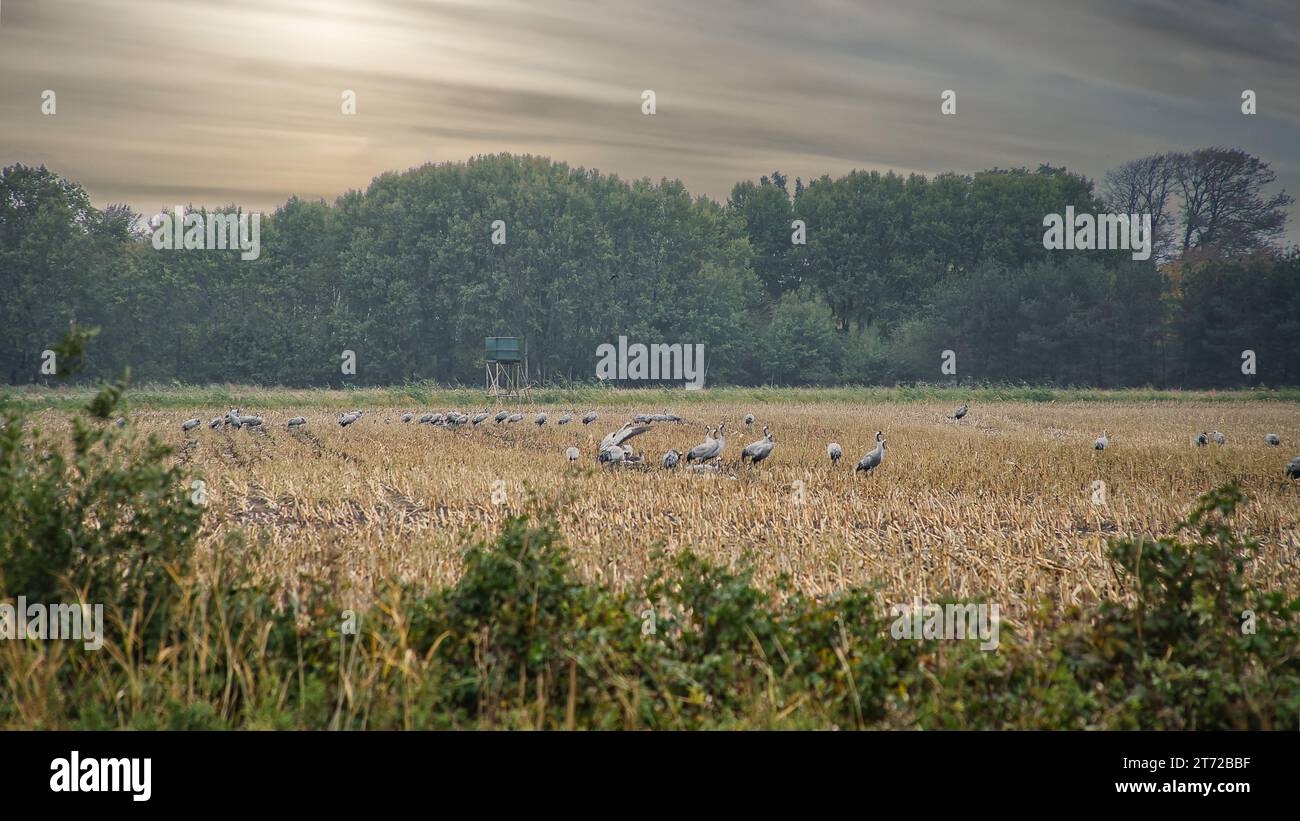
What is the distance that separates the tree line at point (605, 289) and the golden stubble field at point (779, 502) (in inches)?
1423

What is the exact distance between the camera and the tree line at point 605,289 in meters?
59.6

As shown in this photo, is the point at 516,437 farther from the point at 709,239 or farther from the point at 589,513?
the point at 709,239

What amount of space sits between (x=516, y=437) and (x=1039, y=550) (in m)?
18.0

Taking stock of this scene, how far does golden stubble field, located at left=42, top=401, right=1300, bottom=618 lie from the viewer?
8672 mm

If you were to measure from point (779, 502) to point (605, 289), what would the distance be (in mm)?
55726

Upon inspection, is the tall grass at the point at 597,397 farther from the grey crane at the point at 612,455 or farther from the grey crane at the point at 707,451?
the grey crane at the point at 612,455

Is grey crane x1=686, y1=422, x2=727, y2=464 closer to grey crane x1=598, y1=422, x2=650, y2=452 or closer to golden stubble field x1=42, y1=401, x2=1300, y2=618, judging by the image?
golden stubble field x1=42, y1=401, x2=1300, y2=618

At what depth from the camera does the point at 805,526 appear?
11562 mm

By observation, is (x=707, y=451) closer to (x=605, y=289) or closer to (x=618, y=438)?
(x=618, y=438)

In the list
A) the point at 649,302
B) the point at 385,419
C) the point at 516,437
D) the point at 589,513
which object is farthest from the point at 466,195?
the point at 589,513

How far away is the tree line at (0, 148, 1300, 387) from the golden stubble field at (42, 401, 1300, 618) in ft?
119

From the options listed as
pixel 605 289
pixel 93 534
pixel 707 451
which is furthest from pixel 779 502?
pixel 605 289

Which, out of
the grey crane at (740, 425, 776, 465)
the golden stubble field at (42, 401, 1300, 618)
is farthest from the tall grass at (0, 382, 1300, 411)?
the grey crane at (740, 425, 776, 465)

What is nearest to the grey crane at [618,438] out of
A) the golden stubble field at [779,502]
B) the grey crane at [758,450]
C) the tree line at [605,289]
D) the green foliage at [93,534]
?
the golden stubble field at [779,502]
